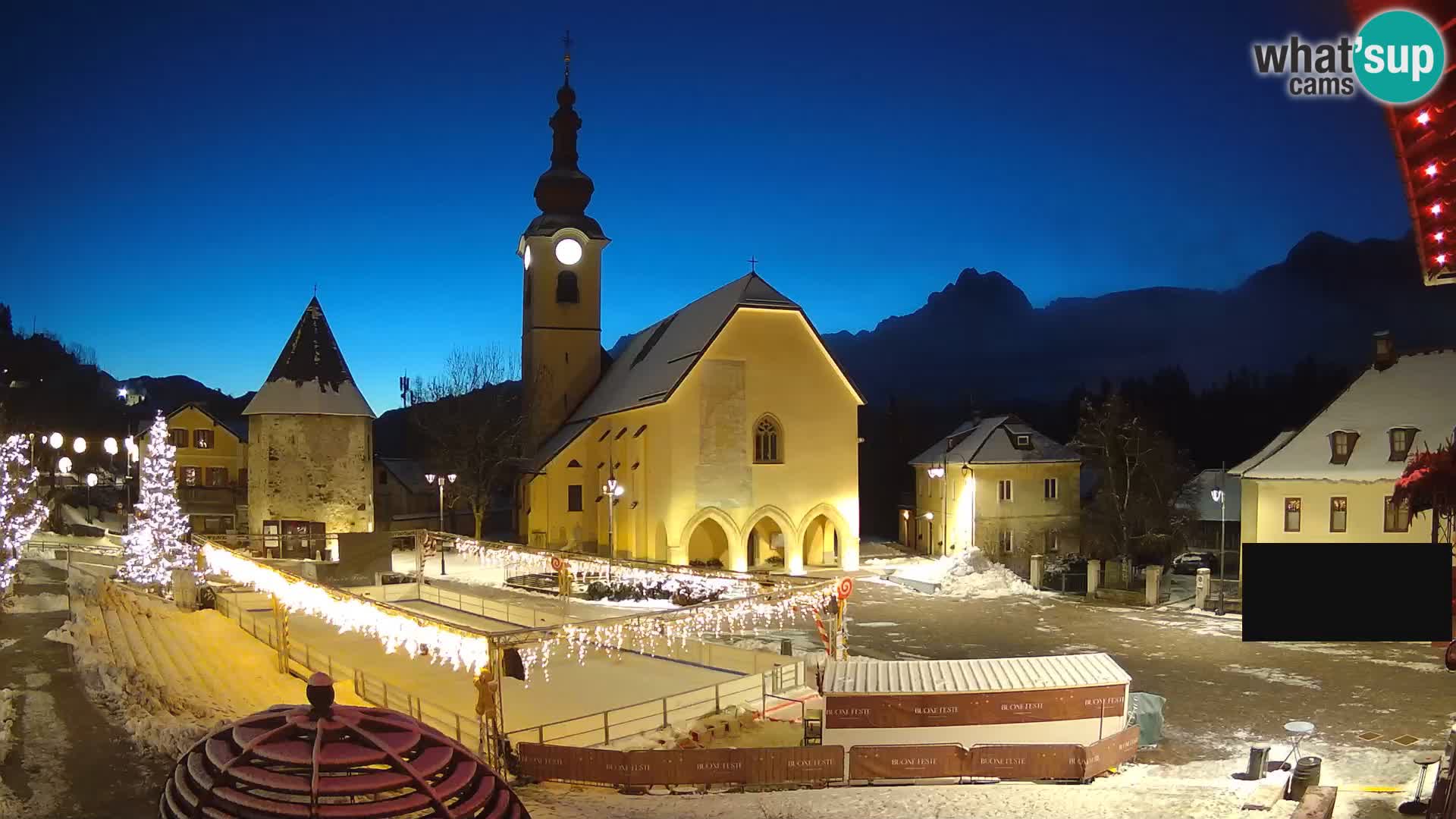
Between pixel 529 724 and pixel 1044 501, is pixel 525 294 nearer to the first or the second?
pixel 1044 501

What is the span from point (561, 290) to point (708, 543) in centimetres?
1653

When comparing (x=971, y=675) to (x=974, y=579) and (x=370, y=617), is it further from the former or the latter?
(x=974, y=579)

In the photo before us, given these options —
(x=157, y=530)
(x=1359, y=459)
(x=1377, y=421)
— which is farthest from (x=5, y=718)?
(x=1377, y=421)

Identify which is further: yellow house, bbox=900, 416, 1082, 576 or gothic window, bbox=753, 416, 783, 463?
yellow house, bbox=900, 416, 1082, 576

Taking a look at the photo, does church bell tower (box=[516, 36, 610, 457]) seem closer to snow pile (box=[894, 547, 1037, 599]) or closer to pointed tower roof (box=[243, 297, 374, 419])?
pointed tower roof (box=[243, 297, 374, 419])

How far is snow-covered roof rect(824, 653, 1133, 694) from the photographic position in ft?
46.4

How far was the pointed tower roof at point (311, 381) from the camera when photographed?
120 ft

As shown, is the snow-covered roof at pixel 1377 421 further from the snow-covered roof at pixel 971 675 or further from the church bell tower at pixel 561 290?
the church bell tower at pixel 561 290

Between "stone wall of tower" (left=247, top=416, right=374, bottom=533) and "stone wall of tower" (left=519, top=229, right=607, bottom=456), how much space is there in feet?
42.8

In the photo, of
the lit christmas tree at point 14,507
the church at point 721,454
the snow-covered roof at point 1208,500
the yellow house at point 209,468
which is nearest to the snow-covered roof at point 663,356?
the church at point 721,454

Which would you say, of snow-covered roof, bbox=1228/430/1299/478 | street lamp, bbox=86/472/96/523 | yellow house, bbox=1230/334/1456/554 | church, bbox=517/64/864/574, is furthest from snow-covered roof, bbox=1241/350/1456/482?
street lamp, bbox=86/472/96/523

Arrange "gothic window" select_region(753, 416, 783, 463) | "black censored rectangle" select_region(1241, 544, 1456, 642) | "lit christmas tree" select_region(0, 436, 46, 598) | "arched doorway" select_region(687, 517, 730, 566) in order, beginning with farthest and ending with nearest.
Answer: "arched doorway" select_region(687, 517, 730, 566), "gothic window" select_region(753, 416, 783, 463), "lit christmas tree" select_region(0, 436, 46, 598), "black censored rectangle" select_region(1241, 544, 1456, 642)

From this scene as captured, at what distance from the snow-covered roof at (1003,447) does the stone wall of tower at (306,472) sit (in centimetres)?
2618

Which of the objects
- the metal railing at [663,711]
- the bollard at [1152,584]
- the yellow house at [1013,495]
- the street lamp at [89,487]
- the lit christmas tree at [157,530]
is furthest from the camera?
the street lamp at [89,487]
